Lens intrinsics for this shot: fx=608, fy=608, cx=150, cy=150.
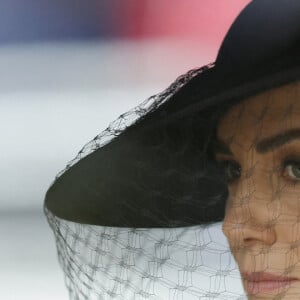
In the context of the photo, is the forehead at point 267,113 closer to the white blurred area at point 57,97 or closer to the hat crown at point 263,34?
the hat crown at point 263,34

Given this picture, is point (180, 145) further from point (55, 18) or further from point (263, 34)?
point (55, 18)

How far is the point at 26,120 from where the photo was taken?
3.66ft

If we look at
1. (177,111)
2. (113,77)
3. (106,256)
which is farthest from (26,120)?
(177,111)

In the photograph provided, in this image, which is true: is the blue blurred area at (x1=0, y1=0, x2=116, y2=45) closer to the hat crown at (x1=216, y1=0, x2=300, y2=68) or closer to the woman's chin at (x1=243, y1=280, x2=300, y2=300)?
the hat crown at (x1=216, y1=0, x2=300, y2=68)

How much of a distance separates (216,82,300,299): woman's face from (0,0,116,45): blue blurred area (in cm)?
36

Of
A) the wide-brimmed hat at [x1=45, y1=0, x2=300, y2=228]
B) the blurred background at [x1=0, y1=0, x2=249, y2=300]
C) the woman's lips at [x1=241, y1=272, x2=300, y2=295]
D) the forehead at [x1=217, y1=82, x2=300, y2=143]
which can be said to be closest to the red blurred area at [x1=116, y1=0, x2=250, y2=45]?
the blurred background at [x1=0, y1=0, x2=249, y2=300]

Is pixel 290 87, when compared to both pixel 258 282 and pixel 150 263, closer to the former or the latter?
pixel 258 282

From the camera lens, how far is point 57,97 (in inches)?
43.5

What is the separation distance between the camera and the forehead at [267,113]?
0.75 m

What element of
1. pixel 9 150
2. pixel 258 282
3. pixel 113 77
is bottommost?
pixel 258 282

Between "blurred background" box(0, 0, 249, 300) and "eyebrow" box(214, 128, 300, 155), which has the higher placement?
"blurred background" box(0, 0, 249, 300)

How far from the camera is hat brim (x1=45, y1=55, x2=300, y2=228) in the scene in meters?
A: 0.77

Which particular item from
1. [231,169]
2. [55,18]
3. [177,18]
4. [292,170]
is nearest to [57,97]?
[55,18]

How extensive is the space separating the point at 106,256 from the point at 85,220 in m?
0.07
